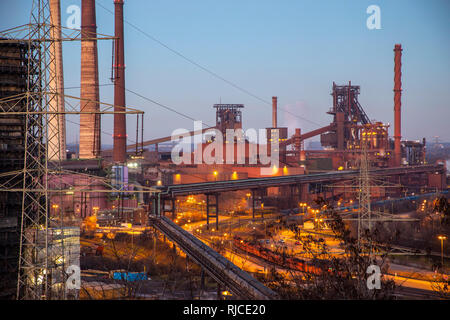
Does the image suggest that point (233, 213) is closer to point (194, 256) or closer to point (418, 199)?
point (418, 199)

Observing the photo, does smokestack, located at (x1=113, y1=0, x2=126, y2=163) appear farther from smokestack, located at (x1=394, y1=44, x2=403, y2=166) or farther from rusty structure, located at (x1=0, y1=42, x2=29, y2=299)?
smokestack, located at (x1=394, y1=44, x2=403, y2=166)

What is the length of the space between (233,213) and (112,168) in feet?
36.0

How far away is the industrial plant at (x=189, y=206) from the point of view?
10.0 m

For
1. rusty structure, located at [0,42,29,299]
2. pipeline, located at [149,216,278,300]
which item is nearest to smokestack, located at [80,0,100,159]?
A: pipeline, located at [149,216,278,300]

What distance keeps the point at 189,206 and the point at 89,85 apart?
13570mm

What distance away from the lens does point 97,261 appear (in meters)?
16.6

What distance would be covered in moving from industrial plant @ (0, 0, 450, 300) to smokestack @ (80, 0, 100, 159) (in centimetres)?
10

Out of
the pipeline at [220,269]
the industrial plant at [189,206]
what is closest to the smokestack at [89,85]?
the industrial plant at [189,206]

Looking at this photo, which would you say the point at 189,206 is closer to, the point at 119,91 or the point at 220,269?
the point at 119,91

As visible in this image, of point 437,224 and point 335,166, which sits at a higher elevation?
point 335,166

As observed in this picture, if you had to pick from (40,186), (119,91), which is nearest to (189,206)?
(119,91)

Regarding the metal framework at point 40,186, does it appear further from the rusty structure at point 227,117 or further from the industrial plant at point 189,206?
the rusty structure at point 227,117

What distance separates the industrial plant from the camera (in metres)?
10.0
